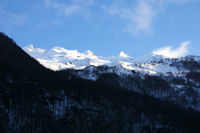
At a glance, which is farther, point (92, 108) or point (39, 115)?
point (92, 108)

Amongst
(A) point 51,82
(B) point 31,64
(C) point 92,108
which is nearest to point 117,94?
(C) point 92,108

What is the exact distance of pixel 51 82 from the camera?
161375 mm

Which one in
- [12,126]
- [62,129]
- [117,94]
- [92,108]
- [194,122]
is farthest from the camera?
[117,94]

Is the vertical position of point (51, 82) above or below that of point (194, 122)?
above

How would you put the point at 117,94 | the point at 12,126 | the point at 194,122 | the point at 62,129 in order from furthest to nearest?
1. the point at 117,94
2. the point at 194,122
3. the point at 62,129
4. the point at 12,126

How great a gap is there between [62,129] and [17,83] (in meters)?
34.5

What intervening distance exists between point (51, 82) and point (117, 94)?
47.7m

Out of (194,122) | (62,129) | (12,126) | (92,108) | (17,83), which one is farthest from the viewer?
(194,122)

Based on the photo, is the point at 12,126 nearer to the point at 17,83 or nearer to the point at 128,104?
the point at 17,83

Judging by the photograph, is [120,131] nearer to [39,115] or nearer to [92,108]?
[92,108]

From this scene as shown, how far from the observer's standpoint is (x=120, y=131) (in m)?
147

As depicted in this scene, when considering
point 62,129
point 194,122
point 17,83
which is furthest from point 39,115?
point 194,122

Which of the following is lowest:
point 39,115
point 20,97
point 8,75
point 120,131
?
point 120,131

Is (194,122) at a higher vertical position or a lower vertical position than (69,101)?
lower
